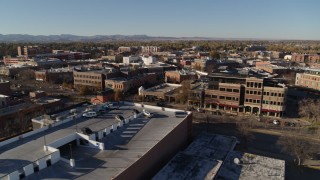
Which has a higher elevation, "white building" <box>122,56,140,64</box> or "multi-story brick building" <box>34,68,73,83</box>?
"white building" <box>122,56,140,64</box>

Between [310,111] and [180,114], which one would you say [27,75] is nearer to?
[180,114]

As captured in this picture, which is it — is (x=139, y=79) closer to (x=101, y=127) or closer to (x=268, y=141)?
(x=268, y=141)

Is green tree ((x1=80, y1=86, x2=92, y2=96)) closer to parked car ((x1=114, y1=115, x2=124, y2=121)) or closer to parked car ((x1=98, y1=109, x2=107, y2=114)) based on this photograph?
parked car ((x1=98, y1=109, x2=107, y2=114))

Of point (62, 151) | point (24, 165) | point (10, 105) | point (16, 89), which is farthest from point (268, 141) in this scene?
point (16, 89)

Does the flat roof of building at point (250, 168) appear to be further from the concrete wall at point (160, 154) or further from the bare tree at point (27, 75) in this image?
the bare tree at point (27, 75)

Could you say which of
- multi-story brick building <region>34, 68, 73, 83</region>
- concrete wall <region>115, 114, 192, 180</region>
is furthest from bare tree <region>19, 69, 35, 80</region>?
concrete wall <region>115, 114, 192, 180</region>

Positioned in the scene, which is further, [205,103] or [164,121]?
[205,103]

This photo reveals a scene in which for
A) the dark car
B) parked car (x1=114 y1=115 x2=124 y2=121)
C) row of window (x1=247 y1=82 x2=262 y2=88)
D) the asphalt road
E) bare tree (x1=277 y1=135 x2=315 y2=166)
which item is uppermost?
row of window (x1=247 y1=82 x2=262 y2=88)

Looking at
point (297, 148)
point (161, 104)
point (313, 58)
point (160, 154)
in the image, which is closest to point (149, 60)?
point (161, 104)
